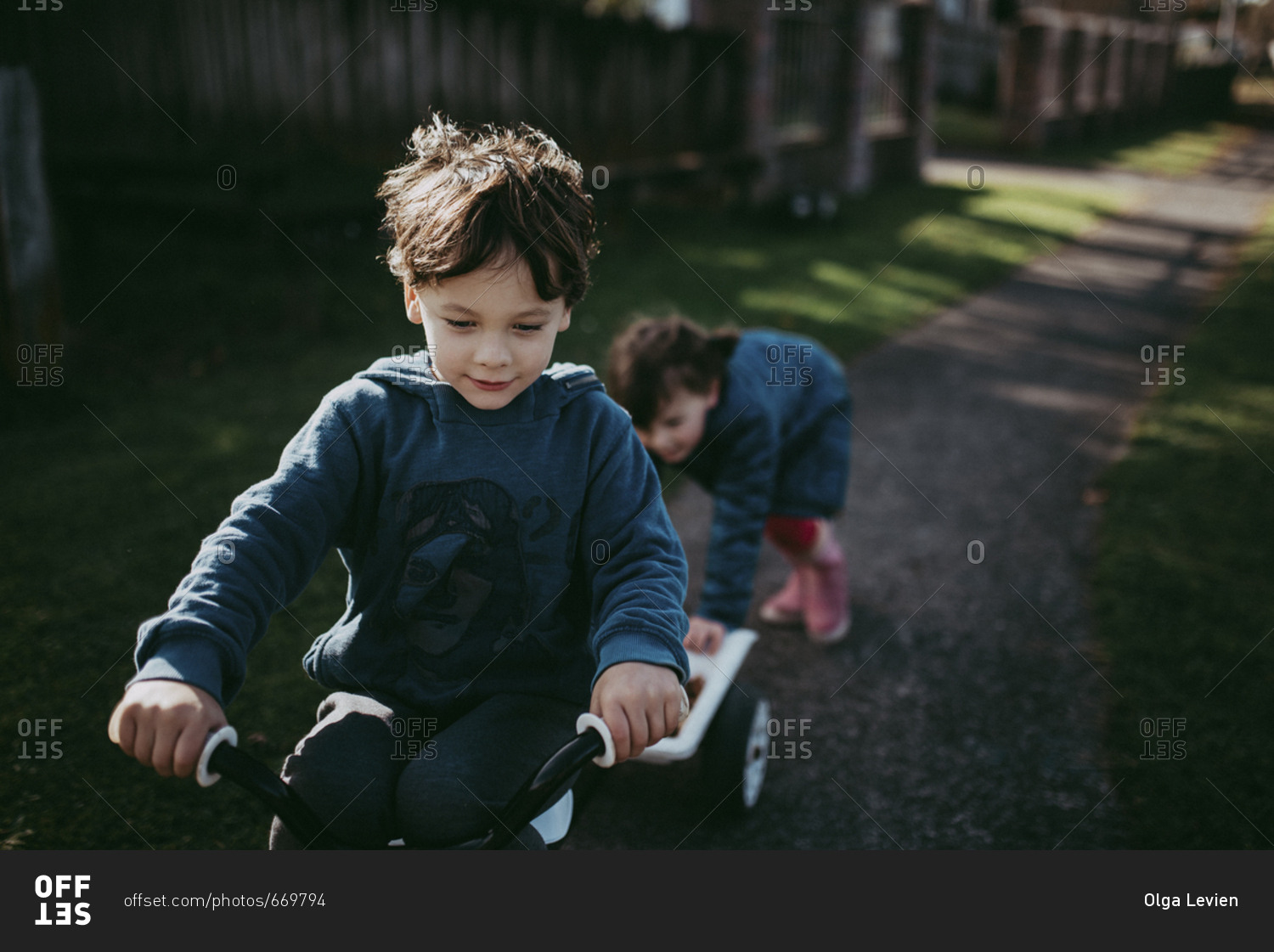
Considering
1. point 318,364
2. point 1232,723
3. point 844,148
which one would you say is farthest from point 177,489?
point 844,148

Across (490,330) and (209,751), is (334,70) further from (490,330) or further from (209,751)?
(209,751)

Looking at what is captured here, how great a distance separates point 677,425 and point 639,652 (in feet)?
3.69

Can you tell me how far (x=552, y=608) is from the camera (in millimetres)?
1550

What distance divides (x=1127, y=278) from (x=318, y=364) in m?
6.57

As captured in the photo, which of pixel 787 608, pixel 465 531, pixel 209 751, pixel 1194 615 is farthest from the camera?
pixel 787 608

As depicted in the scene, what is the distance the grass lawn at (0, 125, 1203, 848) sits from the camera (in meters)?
2.23

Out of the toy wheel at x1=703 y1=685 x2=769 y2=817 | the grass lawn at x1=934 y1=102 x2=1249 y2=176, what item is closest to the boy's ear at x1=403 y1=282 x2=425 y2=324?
the toy wheel at x1=703 y1=685 x2=769 y2=817

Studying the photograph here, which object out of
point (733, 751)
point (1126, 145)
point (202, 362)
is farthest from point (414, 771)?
point (1126, 145)

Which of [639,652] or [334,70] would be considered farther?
[334,70]

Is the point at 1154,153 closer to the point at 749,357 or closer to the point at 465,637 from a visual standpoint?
the point at 749,357

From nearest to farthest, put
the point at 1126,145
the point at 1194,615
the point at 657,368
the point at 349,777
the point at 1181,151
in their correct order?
the point at 349,777 < the point at 657,368 < the point at 1194,615 < the point at 1181,151 < the point at 1126,145

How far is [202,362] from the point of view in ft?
15.9

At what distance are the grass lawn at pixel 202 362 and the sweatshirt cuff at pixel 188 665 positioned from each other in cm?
46

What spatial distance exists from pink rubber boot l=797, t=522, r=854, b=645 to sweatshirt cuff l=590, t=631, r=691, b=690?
1.67 meters
